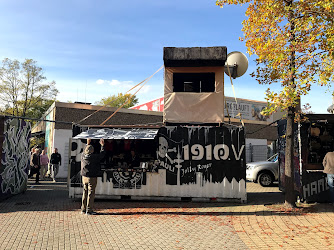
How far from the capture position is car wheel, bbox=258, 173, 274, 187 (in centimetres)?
1372

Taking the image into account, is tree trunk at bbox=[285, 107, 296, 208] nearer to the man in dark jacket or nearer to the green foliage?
the green foliage

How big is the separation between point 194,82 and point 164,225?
22.2 ft

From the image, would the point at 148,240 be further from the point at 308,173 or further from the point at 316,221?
the point at 308,173

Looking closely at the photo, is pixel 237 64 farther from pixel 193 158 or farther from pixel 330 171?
pixel 330 171

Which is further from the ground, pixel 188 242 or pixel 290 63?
pixel 290 63

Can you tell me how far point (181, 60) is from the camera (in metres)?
10.8

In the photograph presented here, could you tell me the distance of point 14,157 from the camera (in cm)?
1030

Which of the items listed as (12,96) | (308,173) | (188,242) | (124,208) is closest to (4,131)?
(124,208)

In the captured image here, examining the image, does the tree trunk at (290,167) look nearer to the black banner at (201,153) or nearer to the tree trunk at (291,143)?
the tree trunk at (291,143)

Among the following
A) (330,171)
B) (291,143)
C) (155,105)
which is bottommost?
(330,171)

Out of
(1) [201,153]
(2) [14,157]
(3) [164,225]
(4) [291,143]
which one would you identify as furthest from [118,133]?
(4) [291,143]

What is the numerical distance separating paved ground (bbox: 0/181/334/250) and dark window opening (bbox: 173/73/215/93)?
194 inches

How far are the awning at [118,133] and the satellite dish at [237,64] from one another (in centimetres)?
446

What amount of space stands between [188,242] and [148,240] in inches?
31.4
